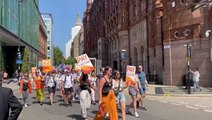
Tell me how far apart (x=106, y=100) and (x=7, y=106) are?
5934 millimetres

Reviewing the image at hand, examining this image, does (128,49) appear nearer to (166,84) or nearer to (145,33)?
(145,33)

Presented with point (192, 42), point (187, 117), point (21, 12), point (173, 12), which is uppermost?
point (21, 12)

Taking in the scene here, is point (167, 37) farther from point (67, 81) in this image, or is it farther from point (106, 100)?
point (106, 100)

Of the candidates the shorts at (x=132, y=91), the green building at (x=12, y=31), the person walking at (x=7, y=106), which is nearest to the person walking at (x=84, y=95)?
the shorts at (x=132, y=91)

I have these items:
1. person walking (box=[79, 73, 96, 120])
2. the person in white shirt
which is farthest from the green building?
person walking (box=[79, 73, 96, 120])

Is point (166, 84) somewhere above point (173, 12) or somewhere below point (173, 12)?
below

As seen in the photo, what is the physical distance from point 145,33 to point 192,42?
11.8 meters

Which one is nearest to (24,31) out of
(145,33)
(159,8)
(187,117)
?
(145,33)

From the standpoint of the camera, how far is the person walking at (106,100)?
10.1 metres

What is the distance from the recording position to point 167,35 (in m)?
35.7

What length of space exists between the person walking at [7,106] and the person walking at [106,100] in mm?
5633

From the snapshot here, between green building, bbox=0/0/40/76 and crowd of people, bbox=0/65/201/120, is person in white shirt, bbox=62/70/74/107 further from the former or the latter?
green building, bbox=0/0/40/76

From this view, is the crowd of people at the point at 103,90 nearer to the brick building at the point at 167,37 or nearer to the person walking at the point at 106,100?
the person walking at the point at 106,100

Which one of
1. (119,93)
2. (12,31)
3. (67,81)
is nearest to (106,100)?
(119,93)
